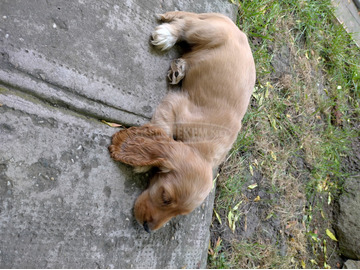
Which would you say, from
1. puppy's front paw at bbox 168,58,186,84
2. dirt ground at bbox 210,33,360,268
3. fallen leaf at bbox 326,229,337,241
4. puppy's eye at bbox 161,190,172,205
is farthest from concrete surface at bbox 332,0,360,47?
puppy's eye at bbox 161,190,172,205

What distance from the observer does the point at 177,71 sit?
2744 mm

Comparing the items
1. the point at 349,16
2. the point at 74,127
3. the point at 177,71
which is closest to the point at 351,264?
the point at 177,71

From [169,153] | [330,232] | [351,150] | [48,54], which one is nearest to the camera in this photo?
[48,54]

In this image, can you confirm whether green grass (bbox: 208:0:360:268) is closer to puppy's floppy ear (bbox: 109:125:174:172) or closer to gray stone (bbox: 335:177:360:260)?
gray stone (bbox: 335:177:360:260)

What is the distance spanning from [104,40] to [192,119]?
34.6 inches

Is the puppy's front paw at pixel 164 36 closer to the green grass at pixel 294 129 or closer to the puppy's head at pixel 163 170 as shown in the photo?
the puppy's head at pixel 163 170

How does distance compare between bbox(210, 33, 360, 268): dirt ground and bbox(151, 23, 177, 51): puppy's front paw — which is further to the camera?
bbox(210, 33, 360, 268): dirt ground

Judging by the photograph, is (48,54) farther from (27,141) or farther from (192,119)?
(192,119)

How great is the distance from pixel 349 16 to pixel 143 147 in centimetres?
552

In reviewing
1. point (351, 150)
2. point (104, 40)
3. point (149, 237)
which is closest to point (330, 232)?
point (351, 150)

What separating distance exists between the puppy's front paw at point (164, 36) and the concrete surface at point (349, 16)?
13.2 ft

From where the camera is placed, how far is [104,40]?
2393 mm

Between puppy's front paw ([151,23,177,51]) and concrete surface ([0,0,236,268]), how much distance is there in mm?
74

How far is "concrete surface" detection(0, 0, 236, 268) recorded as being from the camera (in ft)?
6.30
